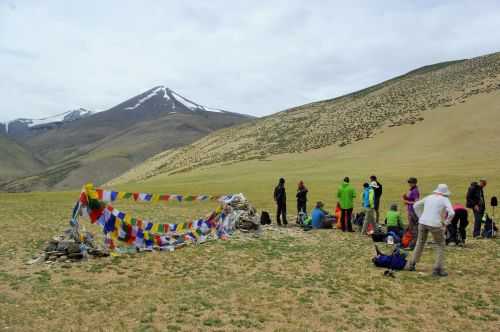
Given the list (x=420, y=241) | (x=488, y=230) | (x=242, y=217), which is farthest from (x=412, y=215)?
(x=242, y=217)

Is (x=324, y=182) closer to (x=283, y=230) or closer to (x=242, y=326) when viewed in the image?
(x=283, y=230)

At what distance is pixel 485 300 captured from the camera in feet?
28.7

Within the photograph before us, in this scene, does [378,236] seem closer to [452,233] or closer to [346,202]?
[346,202]

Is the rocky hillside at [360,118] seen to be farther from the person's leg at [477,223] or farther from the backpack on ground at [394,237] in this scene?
the backpack on ground at [394,237]

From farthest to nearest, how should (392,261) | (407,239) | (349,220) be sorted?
1. (349,220)
2. (407,239)
3. (392,261)

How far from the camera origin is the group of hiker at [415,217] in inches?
401

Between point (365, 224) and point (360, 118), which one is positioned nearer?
point (365, 224)

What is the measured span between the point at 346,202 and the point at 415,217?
3.51 metres

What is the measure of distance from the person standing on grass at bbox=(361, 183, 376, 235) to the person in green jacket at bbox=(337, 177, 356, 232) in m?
0.62

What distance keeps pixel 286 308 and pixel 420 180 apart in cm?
2639

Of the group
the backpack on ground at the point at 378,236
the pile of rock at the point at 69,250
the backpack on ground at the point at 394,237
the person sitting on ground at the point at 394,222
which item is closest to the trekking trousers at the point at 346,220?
the backpack on ground at the point at 378,236

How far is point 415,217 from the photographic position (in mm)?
12945

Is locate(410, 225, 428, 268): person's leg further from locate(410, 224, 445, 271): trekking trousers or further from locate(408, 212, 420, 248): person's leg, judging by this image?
locate(408, 212, 420, 248): person's leg

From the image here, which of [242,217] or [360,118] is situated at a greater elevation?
[360,118]
